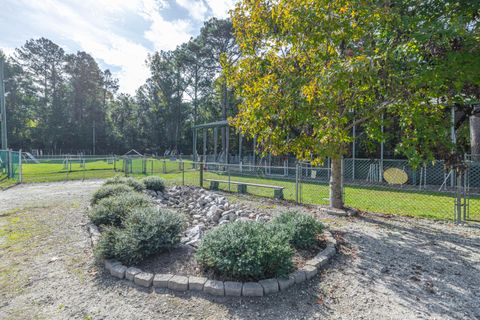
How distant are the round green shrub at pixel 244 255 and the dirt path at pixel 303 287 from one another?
25 centimetres

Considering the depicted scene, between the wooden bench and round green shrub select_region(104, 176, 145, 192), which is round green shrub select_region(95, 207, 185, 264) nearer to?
round green shrub select_region(104, 176, 145, 192)

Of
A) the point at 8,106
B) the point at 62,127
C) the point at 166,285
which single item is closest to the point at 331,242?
the point at 166,285

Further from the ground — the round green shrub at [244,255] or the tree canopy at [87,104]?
the tree canopy at [87,104]

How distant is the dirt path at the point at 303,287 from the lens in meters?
2.29

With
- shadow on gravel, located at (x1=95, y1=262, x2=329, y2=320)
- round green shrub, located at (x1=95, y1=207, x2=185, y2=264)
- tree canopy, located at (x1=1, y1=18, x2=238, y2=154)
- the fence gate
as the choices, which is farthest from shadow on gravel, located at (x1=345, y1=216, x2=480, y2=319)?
tree canopy, located at (x1=1, y1=18, x2=238, y2=154)

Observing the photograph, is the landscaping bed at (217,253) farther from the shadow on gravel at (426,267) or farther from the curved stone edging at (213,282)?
the shadow on gravel at (426,267)

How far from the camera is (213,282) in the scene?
101 inches

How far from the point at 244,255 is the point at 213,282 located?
0.41m

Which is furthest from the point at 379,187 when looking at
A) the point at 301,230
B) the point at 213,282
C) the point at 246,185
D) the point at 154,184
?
the point at 213,282

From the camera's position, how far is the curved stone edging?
8.18ft

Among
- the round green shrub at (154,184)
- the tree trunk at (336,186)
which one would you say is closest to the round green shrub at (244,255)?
the tree trunk at (336,186)

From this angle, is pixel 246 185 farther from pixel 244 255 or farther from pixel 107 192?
pixel 244 255

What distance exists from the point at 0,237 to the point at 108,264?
2.71m

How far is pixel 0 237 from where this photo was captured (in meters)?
4.25
